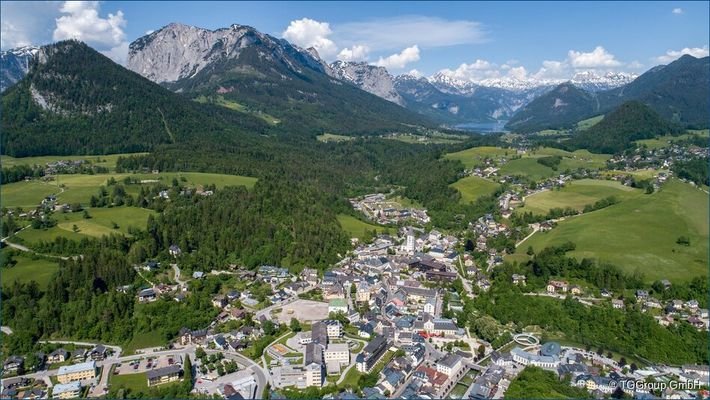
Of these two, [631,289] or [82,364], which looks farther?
[631,289]

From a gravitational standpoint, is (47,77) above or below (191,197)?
above

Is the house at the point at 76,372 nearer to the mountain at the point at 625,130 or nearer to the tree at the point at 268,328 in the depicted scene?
the tree at the point at 268,328

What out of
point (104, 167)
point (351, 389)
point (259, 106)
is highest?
point (259, 106)

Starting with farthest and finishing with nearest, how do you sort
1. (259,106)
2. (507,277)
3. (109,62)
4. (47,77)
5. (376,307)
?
(259,106) < (109,62) < (47,77) < (507,277) < (376,307)

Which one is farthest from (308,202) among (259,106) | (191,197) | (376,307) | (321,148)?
(259,106)

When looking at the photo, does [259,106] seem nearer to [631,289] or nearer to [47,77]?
[47,77]

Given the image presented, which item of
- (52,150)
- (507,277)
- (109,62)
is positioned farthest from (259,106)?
(507,277)

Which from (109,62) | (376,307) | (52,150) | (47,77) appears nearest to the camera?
(376,307)

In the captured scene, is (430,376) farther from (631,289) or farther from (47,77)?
(47,77)
